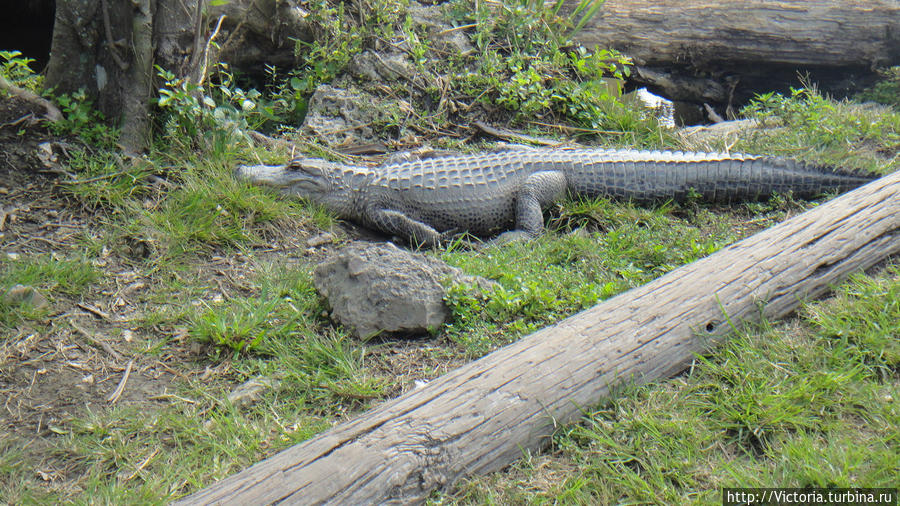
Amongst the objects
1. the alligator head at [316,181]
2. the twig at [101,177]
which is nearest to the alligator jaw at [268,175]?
the alligator head at [316,181]

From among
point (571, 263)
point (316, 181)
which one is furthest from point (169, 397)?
point (571, 263)

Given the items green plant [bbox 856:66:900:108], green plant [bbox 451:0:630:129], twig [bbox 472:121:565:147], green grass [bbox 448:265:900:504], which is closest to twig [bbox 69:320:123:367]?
green grass [bbox 448:265:900:504]

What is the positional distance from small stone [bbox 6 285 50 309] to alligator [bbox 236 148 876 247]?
1.53m

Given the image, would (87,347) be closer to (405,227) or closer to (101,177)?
(101,177)

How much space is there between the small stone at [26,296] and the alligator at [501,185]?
153cm

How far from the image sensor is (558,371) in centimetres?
278

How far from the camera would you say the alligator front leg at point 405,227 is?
4.79m

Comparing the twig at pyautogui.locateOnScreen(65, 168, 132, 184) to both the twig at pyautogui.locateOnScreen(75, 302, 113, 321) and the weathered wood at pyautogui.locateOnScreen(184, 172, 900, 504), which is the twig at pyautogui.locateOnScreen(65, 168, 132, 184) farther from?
the weathered wood at pyautogui.locateOnScreen(184, 172, 900, 504)

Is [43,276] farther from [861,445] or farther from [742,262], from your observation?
[861,445]

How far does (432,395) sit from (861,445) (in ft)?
4.94

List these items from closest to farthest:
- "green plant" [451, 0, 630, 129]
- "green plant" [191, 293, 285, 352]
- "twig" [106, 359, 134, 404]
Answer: "twig" [106, 359, 134, 404], "green plant" [191, 293, 285, 352], "green plant" [451, 0, 630, 129]

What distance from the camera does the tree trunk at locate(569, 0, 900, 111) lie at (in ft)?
23.3

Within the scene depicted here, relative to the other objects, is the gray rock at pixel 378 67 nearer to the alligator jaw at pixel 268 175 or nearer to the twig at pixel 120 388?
the alligator jaw at pixel 268 175

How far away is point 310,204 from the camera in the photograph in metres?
4.91
